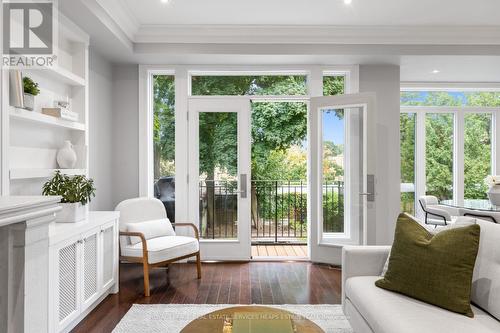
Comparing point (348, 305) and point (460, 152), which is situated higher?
point (460, 152)

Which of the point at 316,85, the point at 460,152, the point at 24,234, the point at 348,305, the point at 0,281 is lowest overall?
the point at 348,305

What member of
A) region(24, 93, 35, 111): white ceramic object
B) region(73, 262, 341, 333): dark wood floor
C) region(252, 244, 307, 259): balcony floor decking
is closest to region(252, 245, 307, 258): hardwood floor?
region(252, 244, 307, 259): balcony floor decking

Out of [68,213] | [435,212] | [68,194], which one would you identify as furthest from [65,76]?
[435,212]

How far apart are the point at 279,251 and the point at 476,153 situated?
3.87 m

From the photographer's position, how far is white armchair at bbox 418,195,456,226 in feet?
14.5

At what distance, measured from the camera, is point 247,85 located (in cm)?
460

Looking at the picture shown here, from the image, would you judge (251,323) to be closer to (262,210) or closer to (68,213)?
(68,213)

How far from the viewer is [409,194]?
5.77 metres

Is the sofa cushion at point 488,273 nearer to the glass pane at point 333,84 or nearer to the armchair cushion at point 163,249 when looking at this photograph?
the armchair cushion at point 163,249

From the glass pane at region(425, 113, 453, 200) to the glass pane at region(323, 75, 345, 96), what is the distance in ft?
7.08

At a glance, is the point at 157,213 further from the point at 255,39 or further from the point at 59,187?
the point at 255,39

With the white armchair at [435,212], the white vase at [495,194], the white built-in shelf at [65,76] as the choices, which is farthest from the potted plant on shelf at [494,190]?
the white built-in shelf at [65,76]

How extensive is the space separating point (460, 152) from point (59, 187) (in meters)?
5.99

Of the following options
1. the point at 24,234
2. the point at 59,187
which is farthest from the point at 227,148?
the point at 24,234
